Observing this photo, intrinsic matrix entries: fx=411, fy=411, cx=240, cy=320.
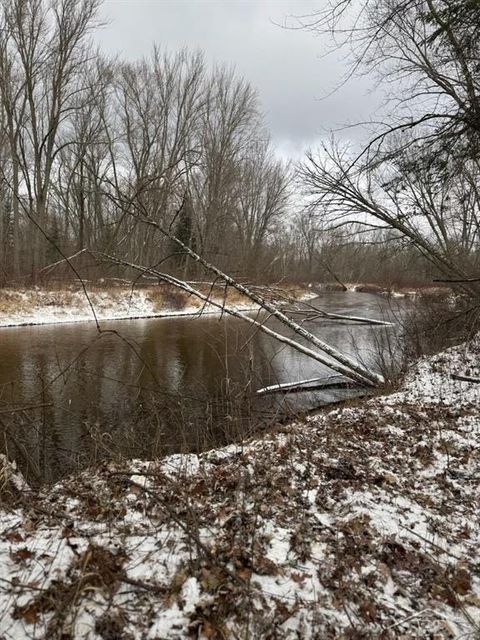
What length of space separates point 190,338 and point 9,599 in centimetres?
1285

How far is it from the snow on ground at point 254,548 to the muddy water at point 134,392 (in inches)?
47.8

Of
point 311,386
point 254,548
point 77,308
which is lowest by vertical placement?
point 311,386

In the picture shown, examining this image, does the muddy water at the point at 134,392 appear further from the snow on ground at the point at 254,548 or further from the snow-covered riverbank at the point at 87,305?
the snow-covered riverbank at the point at 87,305

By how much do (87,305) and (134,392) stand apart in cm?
1314

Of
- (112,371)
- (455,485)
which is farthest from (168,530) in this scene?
(112,371)

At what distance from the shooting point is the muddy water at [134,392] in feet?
18.5

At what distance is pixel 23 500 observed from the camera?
3391 millimetres

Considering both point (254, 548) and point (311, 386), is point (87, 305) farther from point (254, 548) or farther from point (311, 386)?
point (254, 548)

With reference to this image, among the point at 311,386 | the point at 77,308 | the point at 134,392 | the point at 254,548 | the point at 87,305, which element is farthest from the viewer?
the point at 87,305

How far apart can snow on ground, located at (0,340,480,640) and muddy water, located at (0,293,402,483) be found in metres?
1.21

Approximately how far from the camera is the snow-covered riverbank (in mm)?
17500

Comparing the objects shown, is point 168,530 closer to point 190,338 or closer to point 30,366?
point 30,366

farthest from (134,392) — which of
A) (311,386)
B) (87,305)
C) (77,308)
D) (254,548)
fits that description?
Answer: (87,305)

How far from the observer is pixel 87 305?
2031 cm
